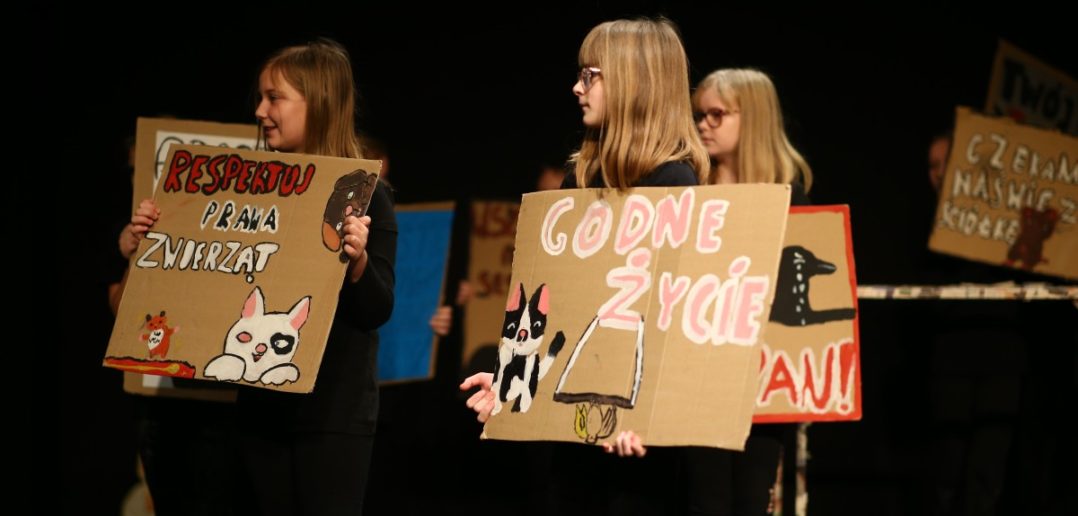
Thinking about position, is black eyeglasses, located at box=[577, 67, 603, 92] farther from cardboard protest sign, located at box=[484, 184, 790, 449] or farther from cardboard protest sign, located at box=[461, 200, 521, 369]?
cardboard protest sign, located at box=[461, 200, 521, 369]

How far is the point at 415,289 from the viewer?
3729 millimetres

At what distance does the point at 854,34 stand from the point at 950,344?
124 centimetres

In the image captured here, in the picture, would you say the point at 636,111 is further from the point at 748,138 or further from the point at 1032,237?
the point at 1032,237

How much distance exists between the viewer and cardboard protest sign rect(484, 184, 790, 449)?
1.86 metres

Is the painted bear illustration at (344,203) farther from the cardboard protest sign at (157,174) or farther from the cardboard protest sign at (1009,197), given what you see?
the cardboard protest sign at (1009,197)

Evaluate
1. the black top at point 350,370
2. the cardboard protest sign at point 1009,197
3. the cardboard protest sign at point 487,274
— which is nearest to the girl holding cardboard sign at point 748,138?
the cardboard protest sign at point 1009,197

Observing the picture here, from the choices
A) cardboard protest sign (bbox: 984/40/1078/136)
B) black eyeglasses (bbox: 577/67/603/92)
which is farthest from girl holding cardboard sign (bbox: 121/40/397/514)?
cardboard protest sign (bbox: 984/40/1078/136)

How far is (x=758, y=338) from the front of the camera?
1841mm

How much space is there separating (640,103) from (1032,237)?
1914 millimetres

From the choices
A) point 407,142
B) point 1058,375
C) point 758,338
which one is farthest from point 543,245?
point 1058,375

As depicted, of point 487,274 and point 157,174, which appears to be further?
point 487,274

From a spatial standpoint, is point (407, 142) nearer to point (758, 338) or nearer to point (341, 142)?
point (341, 142)

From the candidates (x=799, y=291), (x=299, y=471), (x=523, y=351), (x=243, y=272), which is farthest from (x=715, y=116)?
(x=299, y=471)

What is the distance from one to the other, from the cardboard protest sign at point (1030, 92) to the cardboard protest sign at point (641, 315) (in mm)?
2295
